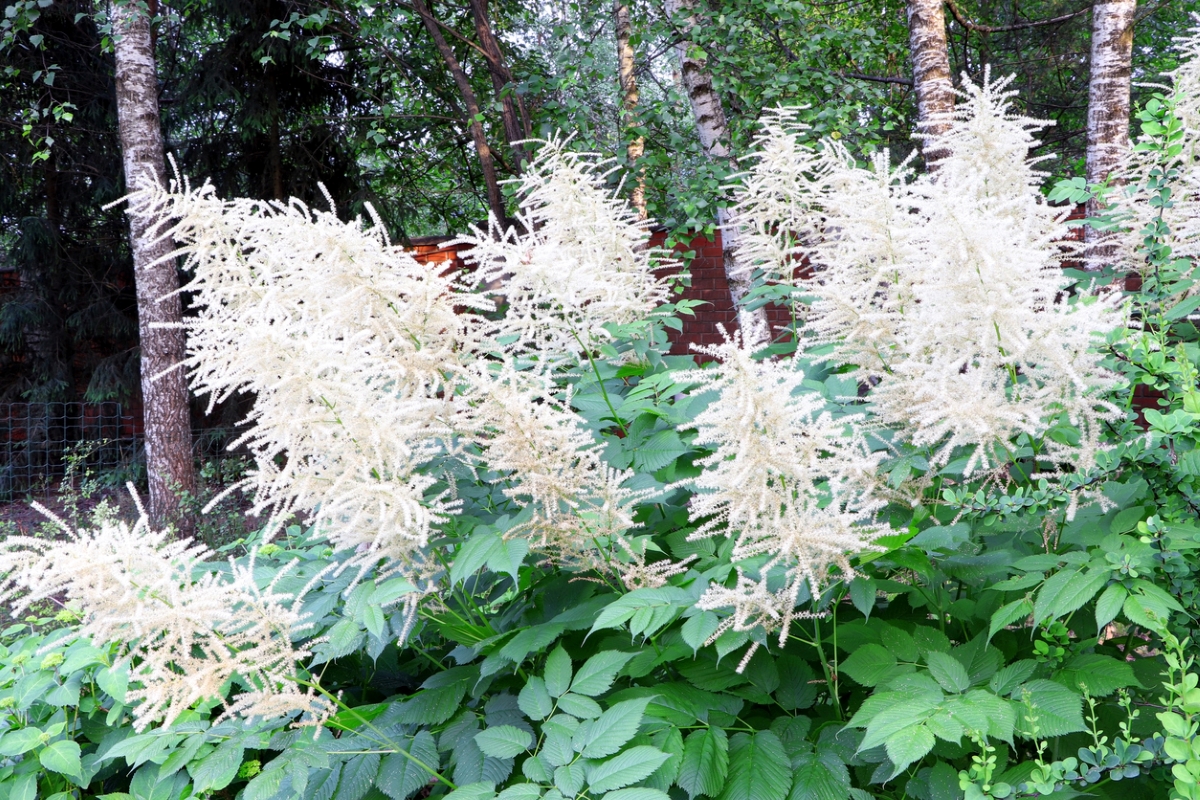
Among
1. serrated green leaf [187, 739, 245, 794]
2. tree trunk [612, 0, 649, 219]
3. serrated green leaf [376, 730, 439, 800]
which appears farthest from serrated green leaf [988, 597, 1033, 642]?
tree trunk [612, 0, 649, 219]

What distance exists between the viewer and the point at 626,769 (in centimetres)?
163

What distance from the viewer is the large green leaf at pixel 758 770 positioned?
1.68 m

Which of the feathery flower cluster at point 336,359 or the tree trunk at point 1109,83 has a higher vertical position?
the tree trunk at point 1109,83

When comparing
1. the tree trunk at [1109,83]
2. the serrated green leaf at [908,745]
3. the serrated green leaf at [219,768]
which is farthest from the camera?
the tree trunk at [1109,83]

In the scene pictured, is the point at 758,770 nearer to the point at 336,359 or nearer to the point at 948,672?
the point at 948,672

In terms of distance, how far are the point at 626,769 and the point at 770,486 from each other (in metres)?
0.60

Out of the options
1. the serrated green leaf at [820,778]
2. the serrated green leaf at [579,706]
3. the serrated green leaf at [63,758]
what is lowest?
the serrated green leaf at [63,758]

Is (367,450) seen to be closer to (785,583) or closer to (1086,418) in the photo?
(785,583)

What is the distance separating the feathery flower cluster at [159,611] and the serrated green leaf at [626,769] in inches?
24.2

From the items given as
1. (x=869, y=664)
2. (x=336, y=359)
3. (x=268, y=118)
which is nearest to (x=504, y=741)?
(x=869, y=664)

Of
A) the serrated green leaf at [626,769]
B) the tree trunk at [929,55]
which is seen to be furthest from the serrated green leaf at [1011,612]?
the tree trunk at [929,55]

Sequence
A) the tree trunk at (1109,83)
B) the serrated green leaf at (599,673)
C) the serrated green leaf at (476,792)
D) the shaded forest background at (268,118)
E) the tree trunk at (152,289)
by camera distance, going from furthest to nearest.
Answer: the shaded forest background at (268,118)
the tree trunk at (152,289)
the tree trunk at (1109,83)
the serrated green leaf at (599,673)
the serrated green leaf at (476,792)

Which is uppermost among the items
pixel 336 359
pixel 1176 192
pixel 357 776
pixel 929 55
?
pixel 929 55

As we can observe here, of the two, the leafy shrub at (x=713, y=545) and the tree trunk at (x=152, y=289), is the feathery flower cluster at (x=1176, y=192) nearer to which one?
the leafy shrub at (x=713, y=545)
